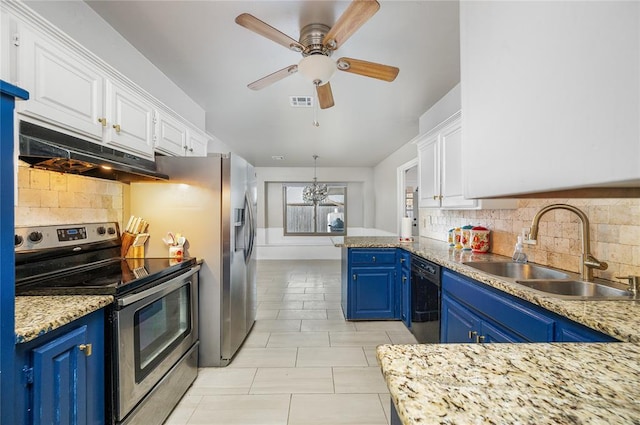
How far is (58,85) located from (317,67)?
1.38m

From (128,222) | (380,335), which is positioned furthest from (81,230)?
(380,335)

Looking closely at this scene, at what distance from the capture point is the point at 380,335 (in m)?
2.94

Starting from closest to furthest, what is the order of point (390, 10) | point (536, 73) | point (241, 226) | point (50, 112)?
point (536, 73) < point (50, 112) < point (390, 10) < point (241, 226)

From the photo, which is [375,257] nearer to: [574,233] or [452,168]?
[452,168]

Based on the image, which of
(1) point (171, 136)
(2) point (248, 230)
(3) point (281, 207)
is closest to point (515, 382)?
(2) point (248, 230)

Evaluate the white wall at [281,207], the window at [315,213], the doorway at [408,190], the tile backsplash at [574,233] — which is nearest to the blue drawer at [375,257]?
the tile backsplash at [574,233]

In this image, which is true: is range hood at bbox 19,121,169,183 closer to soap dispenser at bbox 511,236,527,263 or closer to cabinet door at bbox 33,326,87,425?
cabinet door at bbox 33,326,87,425

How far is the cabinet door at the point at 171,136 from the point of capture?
2.39 metres

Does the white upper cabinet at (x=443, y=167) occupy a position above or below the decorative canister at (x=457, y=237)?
above

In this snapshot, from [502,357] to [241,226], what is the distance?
230 centimetres

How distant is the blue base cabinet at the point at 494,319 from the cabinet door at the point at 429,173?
3.82 feet

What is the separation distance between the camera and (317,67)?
1.79 m

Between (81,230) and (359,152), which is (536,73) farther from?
(359,152)

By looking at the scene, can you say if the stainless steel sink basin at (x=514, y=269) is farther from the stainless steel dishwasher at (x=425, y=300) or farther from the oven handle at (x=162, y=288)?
the oven handle at (x=162, y=288)
